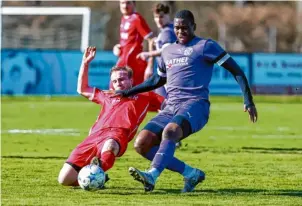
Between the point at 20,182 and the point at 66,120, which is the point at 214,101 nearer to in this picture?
the point at 66,120

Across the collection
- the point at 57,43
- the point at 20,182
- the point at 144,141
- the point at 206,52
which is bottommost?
the point at 57,43

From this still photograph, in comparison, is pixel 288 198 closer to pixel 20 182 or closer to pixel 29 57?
pixel 20 182

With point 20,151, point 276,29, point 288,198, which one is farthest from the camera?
point 276,29

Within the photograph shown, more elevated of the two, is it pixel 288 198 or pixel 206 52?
pixel 206 52

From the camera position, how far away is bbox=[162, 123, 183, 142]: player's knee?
10.3 m

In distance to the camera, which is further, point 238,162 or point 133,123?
point 238,162

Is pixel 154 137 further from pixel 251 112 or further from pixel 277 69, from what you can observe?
pixel 277 69

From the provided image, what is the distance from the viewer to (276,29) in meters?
68.6

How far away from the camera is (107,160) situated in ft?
35.6

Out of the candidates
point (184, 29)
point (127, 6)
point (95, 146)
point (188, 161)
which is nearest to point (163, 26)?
point (127, 6)

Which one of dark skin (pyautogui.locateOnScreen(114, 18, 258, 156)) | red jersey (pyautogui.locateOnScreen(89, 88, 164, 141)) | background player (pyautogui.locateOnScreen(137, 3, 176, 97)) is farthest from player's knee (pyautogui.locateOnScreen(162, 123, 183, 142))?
background player (pyautogui.locateOnScreen(137, 3, 176, 97))

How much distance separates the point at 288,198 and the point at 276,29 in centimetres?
5923

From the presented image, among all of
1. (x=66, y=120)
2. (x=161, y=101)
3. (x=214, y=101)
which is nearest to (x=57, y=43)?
(x=214, y=101)

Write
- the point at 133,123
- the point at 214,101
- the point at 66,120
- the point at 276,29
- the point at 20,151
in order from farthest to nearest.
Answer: the point at 276,29
the point at 214,101
the point at 66,120
the point at 20,151
the point at 133,123
